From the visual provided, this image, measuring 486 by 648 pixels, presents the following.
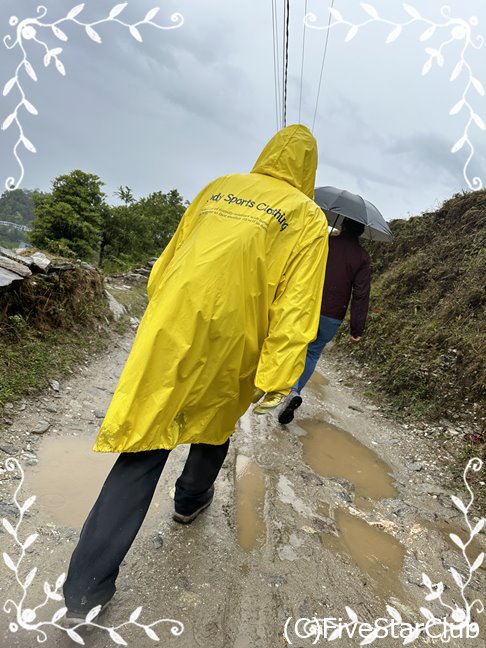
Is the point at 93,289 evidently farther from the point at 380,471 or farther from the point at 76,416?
the point at 380,471

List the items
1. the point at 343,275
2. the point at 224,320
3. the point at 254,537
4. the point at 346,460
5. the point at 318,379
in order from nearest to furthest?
the point at 224,320, the point at 254,537, the point at 346,460, the point at 343,275, the point at 318,379

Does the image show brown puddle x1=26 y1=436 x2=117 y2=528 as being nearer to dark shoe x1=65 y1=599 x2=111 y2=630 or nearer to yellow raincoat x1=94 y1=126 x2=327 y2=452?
dark shoe x1=65 y1=599 x2=111 y2=630

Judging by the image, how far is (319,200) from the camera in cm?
476

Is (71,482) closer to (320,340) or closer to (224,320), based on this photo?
(224,320)

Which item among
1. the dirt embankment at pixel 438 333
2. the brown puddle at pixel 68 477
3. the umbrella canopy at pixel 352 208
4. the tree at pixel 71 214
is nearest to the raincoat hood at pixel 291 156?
the umbrella canopy at pixel 352 208

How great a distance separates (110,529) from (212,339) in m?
0.89

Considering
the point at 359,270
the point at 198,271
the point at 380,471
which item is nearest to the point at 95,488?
the point at 198,271

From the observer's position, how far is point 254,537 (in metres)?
2.50

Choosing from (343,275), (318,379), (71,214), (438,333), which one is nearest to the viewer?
(343,275)

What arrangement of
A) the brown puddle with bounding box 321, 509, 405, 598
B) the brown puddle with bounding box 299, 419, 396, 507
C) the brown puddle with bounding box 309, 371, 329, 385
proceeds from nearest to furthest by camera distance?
the brown puddle with bounding box 321, 509, 405, 598
the brown puddle with bounding box 299, 419, 396, 507
the brown puddle with bounding box 309, 371, 329, 385

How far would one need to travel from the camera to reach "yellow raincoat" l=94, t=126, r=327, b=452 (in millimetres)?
1744

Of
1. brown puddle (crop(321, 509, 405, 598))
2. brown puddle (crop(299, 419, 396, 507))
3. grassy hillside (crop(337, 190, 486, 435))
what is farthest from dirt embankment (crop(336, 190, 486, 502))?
brown puddle (crop(321, 509, 405, 598))

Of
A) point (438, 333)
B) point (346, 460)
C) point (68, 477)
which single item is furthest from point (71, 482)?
point (438, 333)

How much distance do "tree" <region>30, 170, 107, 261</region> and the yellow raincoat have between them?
19925mm
